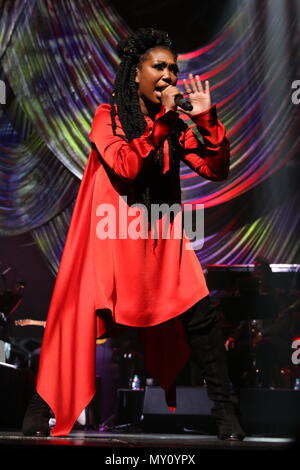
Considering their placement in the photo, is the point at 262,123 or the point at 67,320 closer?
the point at 67,320

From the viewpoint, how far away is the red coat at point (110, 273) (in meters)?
2.43

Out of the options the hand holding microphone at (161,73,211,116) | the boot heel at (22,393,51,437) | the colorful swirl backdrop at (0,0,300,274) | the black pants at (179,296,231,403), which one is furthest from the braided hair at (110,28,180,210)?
the colorful swirl backdrop at (0,0,300,274)

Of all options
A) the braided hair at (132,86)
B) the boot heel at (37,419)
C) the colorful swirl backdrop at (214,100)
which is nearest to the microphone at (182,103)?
the braided hair at (132,86)

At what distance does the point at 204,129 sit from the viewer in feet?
8.29

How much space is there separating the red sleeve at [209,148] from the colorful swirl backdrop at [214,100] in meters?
4.27

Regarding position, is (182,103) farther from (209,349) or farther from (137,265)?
(209,349)

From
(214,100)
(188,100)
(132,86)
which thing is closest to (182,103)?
(188,100)

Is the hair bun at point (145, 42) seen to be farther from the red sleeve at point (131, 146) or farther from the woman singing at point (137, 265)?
the red sleeve at point (131, 146)

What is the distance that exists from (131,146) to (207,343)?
0.77 metres

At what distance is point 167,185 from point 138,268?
376 mm

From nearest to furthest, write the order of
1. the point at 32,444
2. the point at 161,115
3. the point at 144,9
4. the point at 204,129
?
1. the point at 32,444
2. the point at 161,115
3. the point at 204,129
4. the point at 144,9

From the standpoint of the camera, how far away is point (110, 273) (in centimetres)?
250

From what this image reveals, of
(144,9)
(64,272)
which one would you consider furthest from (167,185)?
(144,9)

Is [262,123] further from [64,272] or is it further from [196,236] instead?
[64,272]
